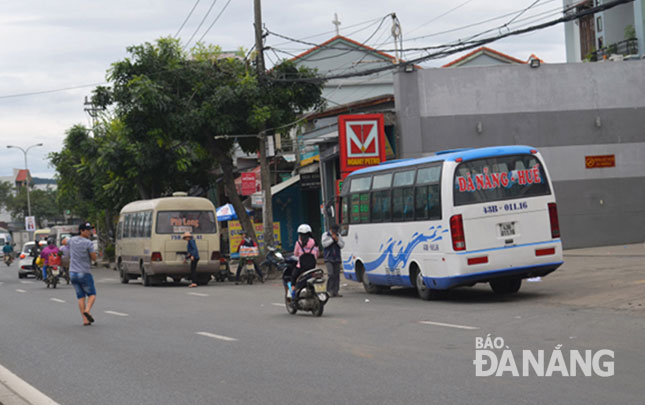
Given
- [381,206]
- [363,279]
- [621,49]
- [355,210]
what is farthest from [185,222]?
[621,49]

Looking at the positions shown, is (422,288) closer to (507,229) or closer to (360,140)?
(507,229)

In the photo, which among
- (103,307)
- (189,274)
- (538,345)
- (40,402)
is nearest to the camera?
(40,402)

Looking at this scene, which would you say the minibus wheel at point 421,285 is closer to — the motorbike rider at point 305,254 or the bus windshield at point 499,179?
the bus windshield at point 499,179

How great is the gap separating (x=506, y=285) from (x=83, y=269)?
28.1 feet

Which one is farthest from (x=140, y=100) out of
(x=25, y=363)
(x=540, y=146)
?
(x=25, y=363)

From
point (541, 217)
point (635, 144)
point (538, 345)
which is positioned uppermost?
point (635, 144)

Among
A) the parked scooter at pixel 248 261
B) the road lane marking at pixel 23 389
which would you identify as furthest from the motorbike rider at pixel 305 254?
the parked scooter at pixel 248 261

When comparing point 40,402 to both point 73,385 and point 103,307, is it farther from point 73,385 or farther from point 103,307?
point 103,307

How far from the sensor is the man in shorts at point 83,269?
15031mm

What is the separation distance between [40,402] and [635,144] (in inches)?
1057

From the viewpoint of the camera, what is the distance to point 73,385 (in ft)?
29.6

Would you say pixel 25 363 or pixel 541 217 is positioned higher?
pixel 541 217

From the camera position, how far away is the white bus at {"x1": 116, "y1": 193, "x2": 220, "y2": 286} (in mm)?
27875

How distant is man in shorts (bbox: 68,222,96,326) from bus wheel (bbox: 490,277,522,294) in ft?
26.4
